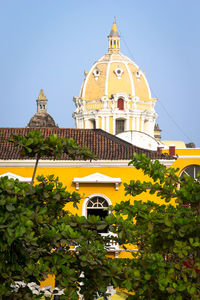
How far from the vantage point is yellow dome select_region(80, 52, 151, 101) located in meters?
69.1

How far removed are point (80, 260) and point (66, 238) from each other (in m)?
0.37

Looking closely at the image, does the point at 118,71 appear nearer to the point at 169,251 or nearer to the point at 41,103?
the point at 41,103

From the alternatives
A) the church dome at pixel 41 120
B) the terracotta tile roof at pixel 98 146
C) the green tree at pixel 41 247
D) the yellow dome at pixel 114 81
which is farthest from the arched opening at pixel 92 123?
the green tree at pixel 41 247

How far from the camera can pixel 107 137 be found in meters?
23.8

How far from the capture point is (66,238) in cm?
893

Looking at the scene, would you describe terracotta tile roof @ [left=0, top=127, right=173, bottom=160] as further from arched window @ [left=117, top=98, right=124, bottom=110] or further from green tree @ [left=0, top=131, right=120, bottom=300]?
arched window @ [left=117, top=98, right=124, bottom=110]

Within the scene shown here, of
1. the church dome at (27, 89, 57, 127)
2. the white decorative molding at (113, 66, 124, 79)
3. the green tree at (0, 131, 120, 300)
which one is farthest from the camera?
the church dome at (27, 89, 57, 127)

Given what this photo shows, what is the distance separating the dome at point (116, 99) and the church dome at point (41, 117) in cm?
626

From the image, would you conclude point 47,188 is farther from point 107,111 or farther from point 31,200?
point 107,111

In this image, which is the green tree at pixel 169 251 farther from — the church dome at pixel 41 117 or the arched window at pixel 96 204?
the church dome at pixel 41 117

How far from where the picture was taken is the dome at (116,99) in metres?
68.9

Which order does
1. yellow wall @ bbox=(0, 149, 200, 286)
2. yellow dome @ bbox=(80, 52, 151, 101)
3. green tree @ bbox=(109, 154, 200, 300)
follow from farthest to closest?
1. yellow dome @ bbox=(80, 52, 151, 101)
2. yellow wall @ bbox=(0, 149, 200, 286)
3. green tree @ bbox=(109, 154, 200, 300)

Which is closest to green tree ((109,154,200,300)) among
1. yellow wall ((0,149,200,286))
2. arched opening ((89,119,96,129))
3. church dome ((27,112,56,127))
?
yellow wall ((0,149,200,286))

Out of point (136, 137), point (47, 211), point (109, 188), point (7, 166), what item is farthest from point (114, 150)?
point (136, 137)
